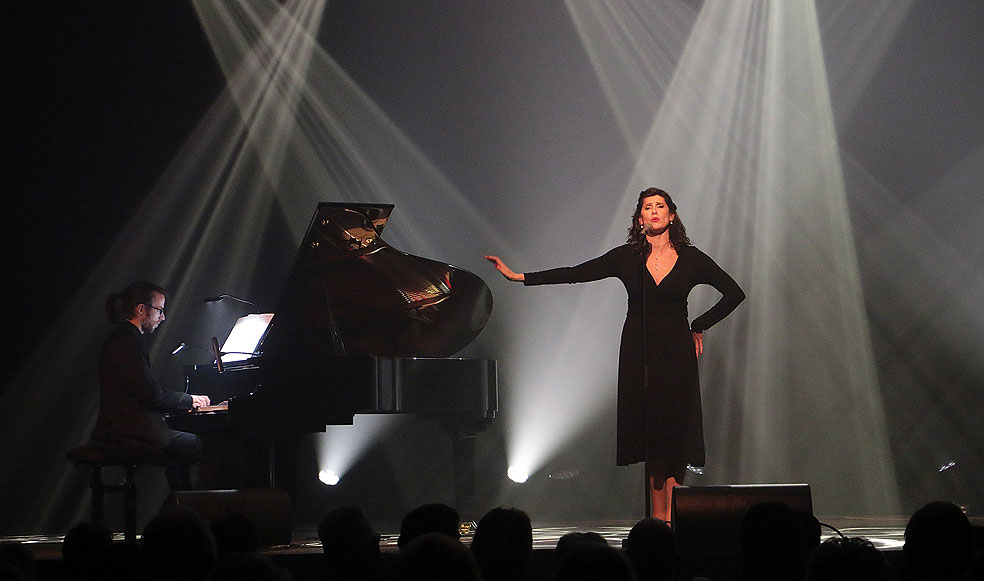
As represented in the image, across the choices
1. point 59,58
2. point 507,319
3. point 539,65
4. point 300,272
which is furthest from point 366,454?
point 59,58

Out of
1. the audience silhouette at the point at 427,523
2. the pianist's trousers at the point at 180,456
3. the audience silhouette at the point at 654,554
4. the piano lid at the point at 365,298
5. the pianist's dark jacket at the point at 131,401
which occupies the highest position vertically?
the piano lid at the point at 365,298

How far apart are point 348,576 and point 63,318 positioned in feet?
18.5

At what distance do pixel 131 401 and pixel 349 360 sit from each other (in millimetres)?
1220

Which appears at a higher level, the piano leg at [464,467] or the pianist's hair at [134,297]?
the pianist's hair at [134,297]

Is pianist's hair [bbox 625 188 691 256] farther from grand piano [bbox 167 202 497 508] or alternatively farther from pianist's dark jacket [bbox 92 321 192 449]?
pianist's dark jacket [bbox 92 321 192 449]

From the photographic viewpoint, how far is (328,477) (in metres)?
7.11

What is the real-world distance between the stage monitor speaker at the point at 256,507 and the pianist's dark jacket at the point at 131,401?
107 cm

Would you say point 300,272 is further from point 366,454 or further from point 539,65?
point 539,65

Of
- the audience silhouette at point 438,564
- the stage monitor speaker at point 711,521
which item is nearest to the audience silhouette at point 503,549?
the audience silhouette at point 438,564

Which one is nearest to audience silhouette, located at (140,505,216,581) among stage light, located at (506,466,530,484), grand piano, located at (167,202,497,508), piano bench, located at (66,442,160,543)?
grand piano, located at (167,202,497,508)

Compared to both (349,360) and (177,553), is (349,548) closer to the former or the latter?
(177,553)

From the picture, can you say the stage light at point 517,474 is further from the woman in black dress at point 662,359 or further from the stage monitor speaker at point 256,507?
the stage monitor speaker at point 256,507

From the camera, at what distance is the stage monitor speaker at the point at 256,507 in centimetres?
411

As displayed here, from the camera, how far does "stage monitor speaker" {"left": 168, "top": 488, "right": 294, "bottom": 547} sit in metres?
4.11
